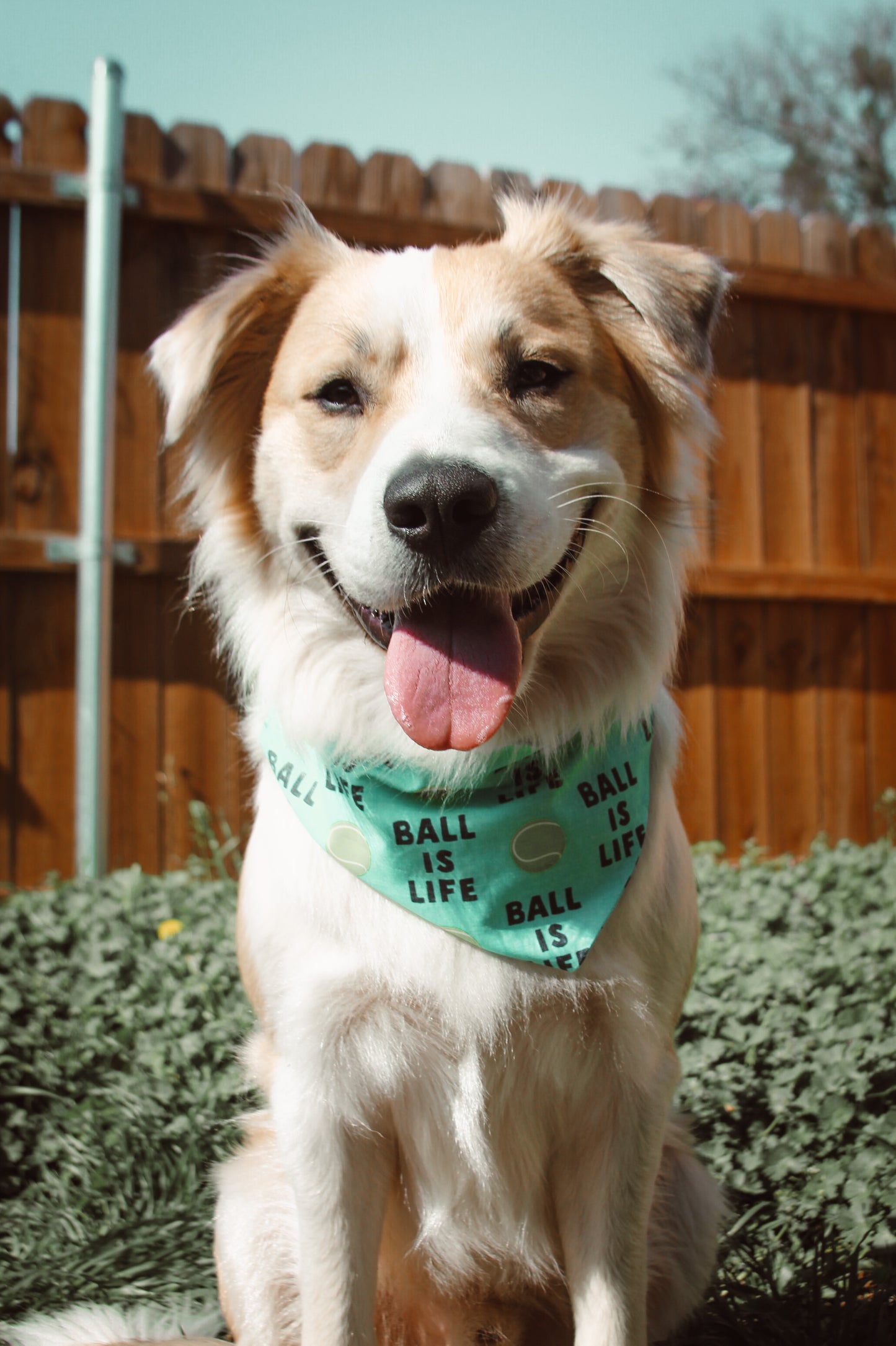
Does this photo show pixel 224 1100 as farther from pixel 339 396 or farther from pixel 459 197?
pixel 459 197

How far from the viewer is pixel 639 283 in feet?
6.77

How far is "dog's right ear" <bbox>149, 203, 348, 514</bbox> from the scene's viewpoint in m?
2.15

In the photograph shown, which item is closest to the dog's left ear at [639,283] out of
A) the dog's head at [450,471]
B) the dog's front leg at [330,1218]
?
the dog's head at [450,471]

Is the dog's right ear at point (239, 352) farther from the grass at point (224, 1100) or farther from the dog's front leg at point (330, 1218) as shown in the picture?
the grass at point (224, 1100)

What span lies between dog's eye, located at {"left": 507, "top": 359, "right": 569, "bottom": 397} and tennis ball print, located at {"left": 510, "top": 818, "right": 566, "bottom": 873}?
773 millimetres

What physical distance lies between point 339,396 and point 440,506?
1.55ft

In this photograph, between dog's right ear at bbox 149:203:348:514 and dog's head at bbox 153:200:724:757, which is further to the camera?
dog's right ear at bbox 149:203:348:514

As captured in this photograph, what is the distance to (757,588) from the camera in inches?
214

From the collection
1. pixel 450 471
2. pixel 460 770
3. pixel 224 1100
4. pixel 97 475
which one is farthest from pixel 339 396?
pixel 97 475

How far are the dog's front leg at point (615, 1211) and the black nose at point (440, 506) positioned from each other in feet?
3.06

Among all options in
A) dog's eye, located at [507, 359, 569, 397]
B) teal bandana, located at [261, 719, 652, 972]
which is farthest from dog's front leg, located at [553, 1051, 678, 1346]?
dog's eye, located at [507, 359, 569, 397]

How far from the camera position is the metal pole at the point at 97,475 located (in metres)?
4.30

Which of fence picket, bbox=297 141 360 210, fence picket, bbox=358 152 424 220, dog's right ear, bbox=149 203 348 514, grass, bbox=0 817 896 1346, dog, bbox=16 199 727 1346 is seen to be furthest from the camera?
fence picket, bbox=358 152 424 220

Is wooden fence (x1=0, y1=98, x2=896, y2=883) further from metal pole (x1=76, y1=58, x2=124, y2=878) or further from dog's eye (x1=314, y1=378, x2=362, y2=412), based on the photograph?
dog's eye (x1=314, y1=378, x2=362, y2=412)
